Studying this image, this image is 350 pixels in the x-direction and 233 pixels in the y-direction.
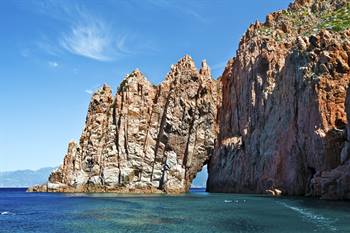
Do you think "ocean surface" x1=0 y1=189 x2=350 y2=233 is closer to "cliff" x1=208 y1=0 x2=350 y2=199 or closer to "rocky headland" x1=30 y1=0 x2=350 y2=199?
"cliff" x1=208 y1=0 x2=350 y2=199

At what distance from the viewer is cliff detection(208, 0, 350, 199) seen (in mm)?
81188

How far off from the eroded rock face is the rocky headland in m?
0.28

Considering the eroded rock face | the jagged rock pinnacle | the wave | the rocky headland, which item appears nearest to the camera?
the wave

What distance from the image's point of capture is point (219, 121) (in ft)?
427

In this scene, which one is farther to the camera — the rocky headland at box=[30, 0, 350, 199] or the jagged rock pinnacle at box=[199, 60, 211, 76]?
the jagged rock pinnacle at box=[199, 60, 211, 76]

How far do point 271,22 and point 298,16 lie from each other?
832cm

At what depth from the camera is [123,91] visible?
5059 inches

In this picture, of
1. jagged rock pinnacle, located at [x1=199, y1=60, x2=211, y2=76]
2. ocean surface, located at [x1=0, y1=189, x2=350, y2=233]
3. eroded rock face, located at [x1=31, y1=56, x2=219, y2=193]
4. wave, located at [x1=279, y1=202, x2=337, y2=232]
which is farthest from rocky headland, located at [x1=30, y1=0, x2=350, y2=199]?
ocean surface, located at [x1=0, y1=189, x2=350, y2=233]

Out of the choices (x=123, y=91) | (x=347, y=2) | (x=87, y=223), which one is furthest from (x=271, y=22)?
(x=87, y=223)

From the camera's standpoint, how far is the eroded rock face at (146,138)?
11944cm

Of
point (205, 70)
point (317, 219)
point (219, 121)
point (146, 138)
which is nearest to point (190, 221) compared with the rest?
point (317, 219)

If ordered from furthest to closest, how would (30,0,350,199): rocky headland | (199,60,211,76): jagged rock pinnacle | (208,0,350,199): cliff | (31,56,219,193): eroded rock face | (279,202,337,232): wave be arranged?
(199,60,211,76): jagged rock pinnacle < (31,56,219,193): eroded rock face < (30,0,350,199): rocky headland < (208,0,350,199): cliff < (279,202,337,232): wave

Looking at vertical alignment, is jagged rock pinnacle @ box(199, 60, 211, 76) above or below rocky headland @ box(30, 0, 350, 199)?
above

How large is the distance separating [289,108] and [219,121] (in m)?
36.4
